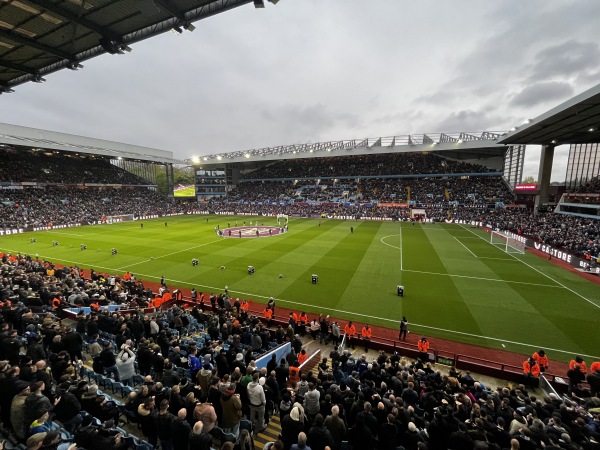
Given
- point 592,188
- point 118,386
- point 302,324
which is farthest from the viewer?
point 592,188

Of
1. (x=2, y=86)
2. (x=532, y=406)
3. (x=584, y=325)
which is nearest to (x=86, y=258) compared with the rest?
(x=2, y=86)

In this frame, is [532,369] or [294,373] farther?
[532,369]

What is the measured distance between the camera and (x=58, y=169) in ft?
217

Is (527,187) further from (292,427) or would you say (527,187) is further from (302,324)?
(292,427)

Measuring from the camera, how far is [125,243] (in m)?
35.8

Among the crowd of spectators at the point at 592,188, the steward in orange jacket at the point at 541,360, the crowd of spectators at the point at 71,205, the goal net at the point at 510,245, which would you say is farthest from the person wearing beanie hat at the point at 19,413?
the crowd of spectators at the point at 592,188

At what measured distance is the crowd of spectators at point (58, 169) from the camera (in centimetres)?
5844

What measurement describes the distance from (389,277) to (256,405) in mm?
17729

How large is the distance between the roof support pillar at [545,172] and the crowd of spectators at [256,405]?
1956 inches

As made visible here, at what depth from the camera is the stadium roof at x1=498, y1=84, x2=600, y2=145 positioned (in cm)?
2537

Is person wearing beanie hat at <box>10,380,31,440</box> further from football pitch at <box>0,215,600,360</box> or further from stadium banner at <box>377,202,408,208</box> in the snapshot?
stadium banner at <box>377,202,408,208</box>

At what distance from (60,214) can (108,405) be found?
62577 mm

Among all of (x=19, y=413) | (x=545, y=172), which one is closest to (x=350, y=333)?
(x=19, y=413)

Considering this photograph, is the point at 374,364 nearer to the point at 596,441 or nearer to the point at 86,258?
the point at 596,441
